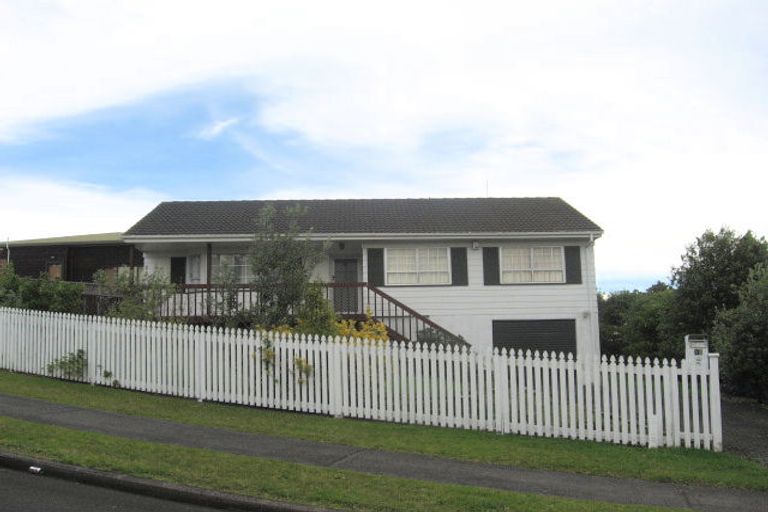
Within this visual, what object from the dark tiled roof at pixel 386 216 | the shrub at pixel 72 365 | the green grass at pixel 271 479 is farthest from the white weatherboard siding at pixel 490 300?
the green grass at pixel 271 479

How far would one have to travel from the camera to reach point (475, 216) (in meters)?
21.0

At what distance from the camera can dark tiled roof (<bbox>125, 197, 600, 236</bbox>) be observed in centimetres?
1956

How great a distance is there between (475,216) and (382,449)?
13614 mm

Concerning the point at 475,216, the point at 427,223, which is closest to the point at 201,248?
the point at 427,223

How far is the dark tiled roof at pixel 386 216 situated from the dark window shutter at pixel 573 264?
67 cm

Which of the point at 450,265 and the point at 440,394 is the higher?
the point at 450,265

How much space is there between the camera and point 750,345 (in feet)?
41.8

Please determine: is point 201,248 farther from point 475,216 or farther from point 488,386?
point 488,386

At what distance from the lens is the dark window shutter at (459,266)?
19.5 metres

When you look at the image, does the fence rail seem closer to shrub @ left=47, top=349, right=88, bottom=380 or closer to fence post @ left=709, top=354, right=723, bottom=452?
shrub @ left=47, top=349, right=88, bottom=380

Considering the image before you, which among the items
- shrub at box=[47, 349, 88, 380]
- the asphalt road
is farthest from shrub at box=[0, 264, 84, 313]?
the asphalt road

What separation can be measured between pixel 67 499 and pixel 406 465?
3526mm

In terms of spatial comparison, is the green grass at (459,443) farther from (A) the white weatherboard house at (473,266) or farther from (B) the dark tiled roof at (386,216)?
(B) the dark tiled roof at (386,216)

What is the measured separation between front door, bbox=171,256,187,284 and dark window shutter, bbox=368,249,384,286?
5.92m
